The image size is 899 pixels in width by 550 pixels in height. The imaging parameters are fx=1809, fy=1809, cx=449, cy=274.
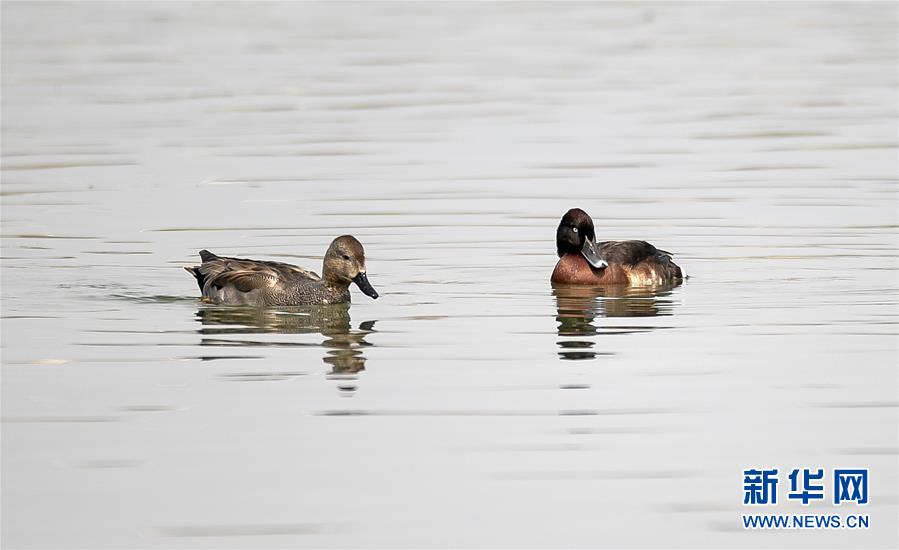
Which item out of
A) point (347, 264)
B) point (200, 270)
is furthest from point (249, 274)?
point (347, 264)

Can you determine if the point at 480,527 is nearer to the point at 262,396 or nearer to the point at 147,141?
the point at 262,396

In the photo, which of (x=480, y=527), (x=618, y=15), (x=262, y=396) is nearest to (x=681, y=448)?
(x=480, y=527)

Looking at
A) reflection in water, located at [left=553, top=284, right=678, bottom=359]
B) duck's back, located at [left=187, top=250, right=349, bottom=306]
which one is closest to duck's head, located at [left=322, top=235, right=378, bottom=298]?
duck's back, located at [left=187, top=250, right=349, bottom=306]

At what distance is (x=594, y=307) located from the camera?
Answer: 46.4 ft

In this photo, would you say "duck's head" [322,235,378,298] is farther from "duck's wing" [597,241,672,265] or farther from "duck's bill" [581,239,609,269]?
"duck's wing" [597,241,672,265]

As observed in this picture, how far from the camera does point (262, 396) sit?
10570 millimetres

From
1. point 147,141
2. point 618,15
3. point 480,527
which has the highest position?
point 618,15

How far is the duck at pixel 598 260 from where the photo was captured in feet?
49.2

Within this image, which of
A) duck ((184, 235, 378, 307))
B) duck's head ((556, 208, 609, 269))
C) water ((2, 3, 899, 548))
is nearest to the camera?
water ((2, 3, 899, 548))

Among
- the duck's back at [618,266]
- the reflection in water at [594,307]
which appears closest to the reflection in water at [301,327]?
the reflection in water at [594,307]

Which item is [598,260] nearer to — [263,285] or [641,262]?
[641,262]

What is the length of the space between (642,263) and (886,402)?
474 cm

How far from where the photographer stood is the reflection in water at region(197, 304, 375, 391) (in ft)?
39.1

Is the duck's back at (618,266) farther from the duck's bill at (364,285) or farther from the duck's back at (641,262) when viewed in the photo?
the duck's bill at (364,285)
